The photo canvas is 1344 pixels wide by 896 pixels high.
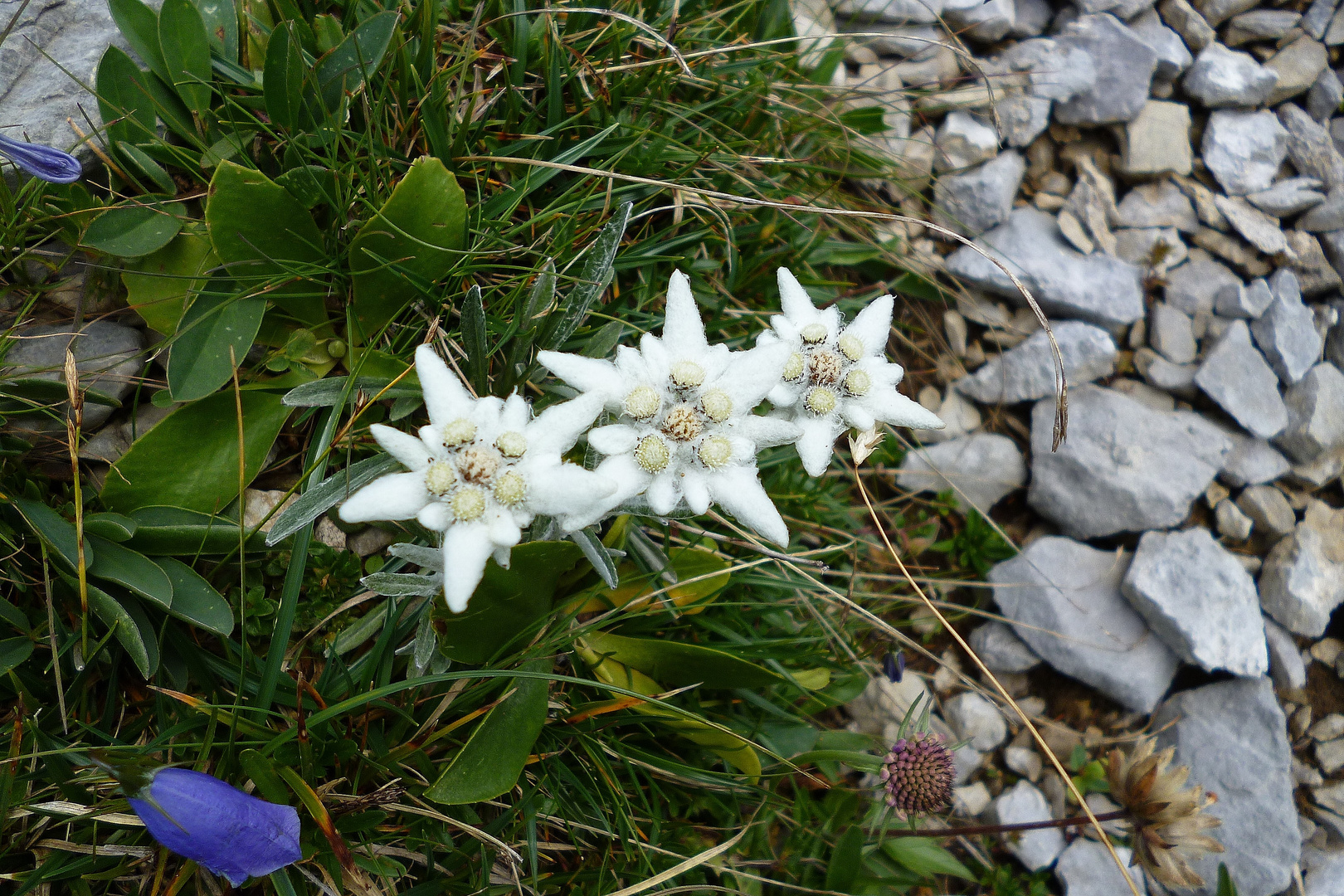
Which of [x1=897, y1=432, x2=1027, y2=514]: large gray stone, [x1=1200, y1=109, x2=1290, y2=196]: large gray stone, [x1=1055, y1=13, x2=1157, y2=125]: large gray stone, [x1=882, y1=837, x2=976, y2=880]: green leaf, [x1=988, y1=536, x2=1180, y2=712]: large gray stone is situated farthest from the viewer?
[x1=1200, y1=109, x2=1290, y2=196]: large gray stone

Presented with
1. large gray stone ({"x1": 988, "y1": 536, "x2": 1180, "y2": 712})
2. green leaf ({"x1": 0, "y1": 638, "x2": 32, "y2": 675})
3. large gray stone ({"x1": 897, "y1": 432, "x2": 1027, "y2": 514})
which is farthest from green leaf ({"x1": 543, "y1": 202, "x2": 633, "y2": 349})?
large gray stone ({"x1": 988, "y1": 536, "x2": 1180, "y2": 712})

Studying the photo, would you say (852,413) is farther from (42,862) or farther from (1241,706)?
(1241,706)

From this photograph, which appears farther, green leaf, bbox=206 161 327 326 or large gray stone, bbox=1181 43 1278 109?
large gray stone, bbox=1181 43 1278 109

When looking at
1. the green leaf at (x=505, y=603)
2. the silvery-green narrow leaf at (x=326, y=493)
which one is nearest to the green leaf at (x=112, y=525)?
the silvery-green narrow leaf at (x=326, y=493)

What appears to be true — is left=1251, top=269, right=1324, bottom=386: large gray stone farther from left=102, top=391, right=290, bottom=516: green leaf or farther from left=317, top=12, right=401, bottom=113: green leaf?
left=102, top=391, right=290, bottom=516: green leaf

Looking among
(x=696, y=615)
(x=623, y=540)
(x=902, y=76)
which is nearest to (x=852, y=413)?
(x=623, y=540)

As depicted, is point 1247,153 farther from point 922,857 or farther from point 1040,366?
point 922,857

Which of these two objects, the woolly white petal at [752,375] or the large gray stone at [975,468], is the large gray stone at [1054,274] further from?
the woolly white petal at [752,375]

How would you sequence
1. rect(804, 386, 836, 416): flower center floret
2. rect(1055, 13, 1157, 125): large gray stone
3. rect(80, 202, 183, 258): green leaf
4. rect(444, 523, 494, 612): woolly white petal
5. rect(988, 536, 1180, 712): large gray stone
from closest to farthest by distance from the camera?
rect(444, 523, 494, 612): woolly white petal, rect(804, 386, 836, 416): flower center floret, rect(80, 202, 183, 258): green leaf, rect(988, 536, 1180, 712): large gray stone, rect(1055, 13, 1157, 125): large gray stone
